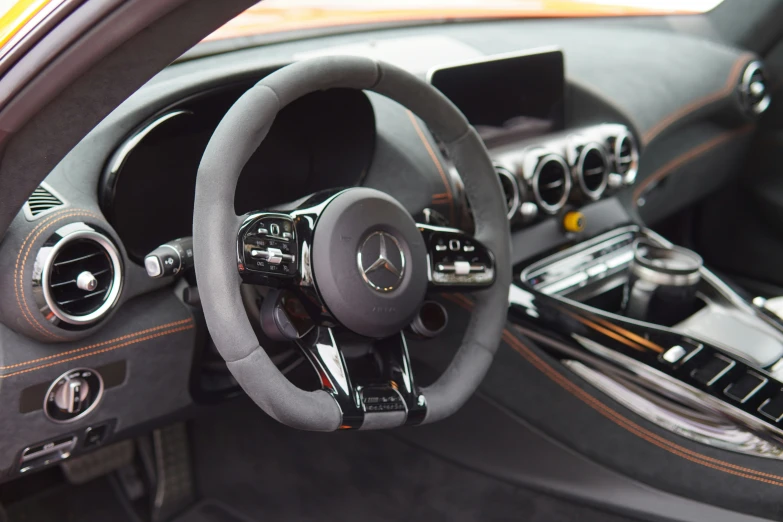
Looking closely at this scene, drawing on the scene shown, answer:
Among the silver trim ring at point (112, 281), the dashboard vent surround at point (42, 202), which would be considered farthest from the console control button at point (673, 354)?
the dashboard vent surround at point (42, 202)

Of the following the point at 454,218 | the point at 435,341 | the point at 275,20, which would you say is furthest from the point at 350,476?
the point at 275,20

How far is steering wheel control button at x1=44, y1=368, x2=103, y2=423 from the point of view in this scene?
1185mm

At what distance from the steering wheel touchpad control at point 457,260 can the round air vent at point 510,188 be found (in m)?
0.41

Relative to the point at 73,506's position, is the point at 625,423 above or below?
above

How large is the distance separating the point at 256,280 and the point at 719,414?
3.22 ft

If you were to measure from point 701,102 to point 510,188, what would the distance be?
100cm

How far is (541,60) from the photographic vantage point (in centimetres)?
188

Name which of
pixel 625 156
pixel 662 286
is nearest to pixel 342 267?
pixel 662 286

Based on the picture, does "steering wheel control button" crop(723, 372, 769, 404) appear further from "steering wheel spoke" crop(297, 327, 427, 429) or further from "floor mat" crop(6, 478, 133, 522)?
"floor mat" crop(6, 478, 133, 522)

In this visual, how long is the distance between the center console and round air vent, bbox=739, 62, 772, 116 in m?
0.90

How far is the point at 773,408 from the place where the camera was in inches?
57.3

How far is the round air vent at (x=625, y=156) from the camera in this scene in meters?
1.96

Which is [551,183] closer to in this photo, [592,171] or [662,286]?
[592,171]

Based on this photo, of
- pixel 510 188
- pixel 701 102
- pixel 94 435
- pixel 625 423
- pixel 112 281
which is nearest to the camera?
pixel 112 281
